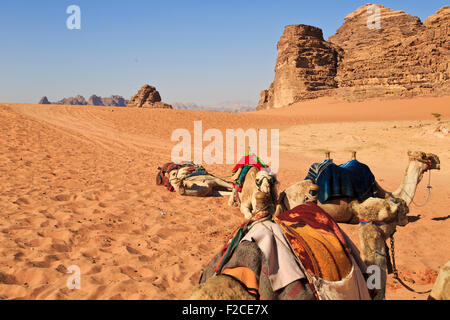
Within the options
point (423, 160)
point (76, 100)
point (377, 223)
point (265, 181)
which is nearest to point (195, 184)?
point (265, 181)

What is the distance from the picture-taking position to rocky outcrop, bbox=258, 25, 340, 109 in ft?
209

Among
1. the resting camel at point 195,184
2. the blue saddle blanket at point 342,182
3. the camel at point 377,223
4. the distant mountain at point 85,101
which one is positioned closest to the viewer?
the camel at point 377,223

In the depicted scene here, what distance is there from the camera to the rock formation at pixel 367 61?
4984 cm

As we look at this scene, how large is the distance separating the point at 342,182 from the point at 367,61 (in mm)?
63472

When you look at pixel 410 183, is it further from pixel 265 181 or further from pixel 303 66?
pixel 303 66

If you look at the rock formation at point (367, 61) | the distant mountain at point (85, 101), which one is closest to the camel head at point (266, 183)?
the rock formation at point (367, 61)

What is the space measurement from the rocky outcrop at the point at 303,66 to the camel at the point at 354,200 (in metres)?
60.4

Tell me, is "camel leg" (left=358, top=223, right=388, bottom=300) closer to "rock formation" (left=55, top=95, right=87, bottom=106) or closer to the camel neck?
the camel neck

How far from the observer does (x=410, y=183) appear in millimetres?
4430

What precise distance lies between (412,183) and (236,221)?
3.42 m

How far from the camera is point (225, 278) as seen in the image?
1933 millimetres

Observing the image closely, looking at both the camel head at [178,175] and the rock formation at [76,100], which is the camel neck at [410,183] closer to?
the camel head at [178,175]

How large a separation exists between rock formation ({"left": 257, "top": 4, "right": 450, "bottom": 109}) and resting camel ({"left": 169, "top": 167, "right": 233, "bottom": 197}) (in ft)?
168
